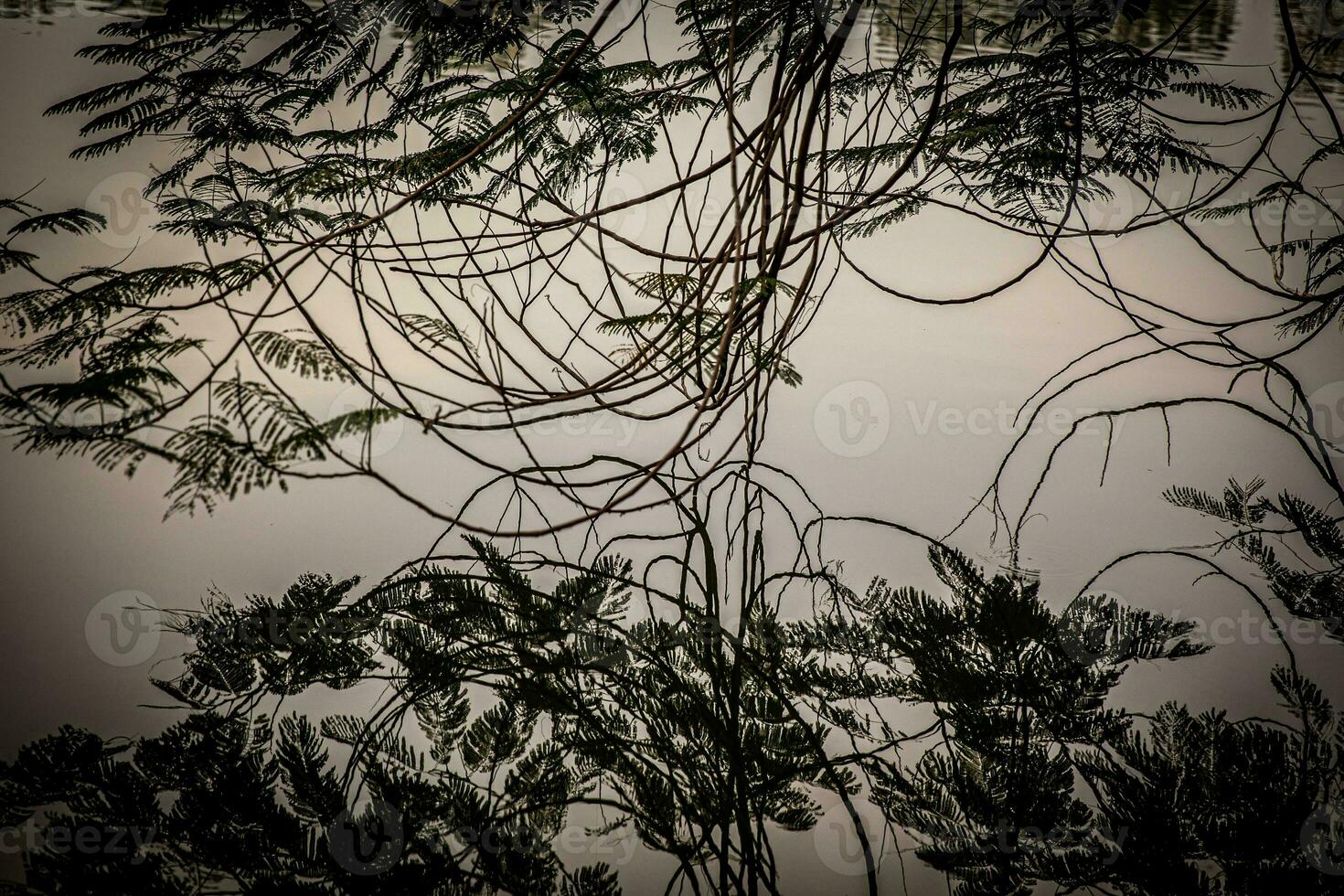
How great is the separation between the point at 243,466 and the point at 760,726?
0.58 m

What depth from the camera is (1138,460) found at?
1.21 metres

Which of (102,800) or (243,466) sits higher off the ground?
(243,466)

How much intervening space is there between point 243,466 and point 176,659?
0.61 metres

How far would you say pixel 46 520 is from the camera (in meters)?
1.14

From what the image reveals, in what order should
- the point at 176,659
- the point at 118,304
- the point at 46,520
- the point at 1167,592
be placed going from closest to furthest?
the point at 118,304, the point at 176,659, the point at 1167,592, the point at 46,520

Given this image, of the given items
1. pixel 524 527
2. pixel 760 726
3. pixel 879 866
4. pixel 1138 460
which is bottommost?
pixel 879 866

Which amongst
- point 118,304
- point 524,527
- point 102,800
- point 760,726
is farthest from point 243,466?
point 524,527

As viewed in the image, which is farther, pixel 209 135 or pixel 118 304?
pixel 209 135

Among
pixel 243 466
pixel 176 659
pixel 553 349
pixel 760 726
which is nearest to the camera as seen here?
pixel 243 466

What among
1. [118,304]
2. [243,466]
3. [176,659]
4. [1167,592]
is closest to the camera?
[243,466]

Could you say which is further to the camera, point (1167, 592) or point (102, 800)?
point (1167, 592)

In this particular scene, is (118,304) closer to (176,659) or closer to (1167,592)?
(176,659)

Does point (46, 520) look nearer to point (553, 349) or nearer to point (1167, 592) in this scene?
point (553, 349)

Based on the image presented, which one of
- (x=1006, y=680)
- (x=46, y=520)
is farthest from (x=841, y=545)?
(x=46, y=520)
